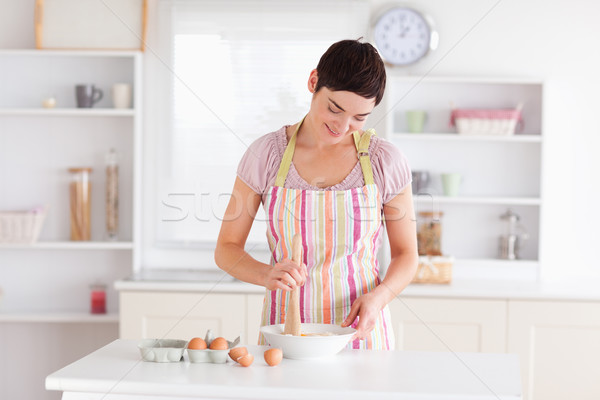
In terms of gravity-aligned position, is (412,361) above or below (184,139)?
below

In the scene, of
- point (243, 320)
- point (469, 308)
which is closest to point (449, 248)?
point (469, 308)

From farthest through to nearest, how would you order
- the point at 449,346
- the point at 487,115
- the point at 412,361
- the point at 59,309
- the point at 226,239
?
the point at 59,309, the point at 487,115, the point at 449,346, the point at 226,239, the point at 412,361

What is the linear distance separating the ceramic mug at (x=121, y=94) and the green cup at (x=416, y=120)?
1329 mm

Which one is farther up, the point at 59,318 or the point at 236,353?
the point at 236,353

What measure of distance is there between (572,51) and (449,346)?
5.03ft

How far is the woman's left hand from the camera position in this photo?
1.65 m

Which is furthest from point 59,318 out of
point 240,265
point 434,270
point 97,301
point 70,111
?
point 240,265

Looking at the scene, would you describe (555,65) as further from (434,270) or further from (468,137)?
(434,270)

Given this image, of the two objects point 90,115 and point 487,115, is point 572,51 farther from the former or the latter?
point 90,115

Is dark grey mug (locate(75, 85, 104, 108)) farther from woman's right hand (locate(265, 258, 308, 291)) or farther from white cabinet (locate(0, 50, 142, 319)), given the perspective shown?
woman's right hand (locate(265, 258, 308, 291))

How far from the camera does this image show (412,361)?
60.7 inches

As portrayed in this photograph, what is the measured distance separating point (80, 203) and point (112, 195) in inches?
6.4

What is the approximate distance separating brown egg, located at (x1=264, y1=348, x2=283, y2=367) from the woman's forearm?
24cm

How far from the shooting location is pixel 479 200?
3.28m
